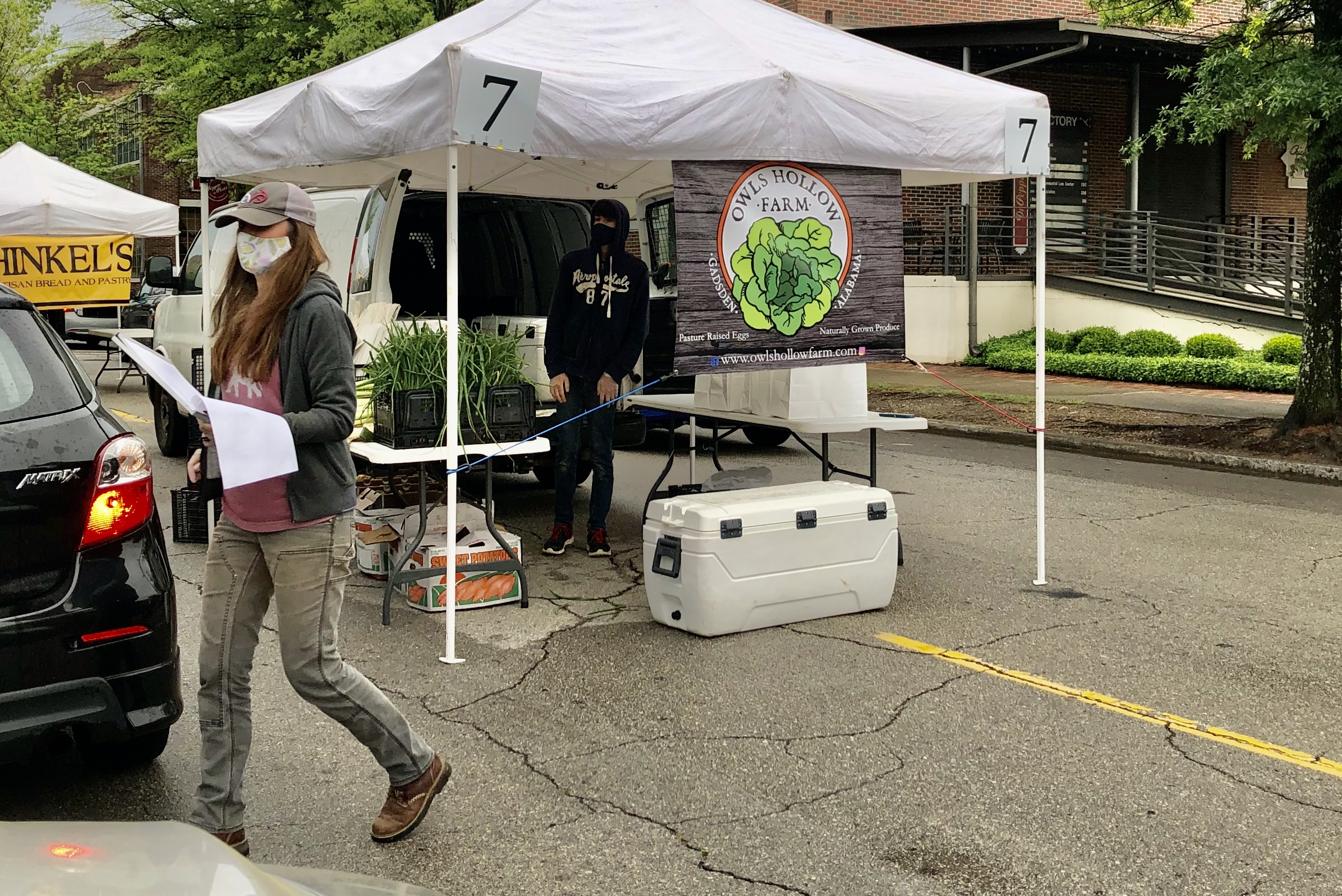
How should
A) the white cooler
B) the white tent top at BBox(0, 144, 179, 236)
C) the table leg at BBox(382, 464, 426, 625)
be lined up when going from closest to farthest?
the white cooler < the table leg at BBox(382, 464, 426, 625) < the white tent top at BBox(0, 144, 179, 236)

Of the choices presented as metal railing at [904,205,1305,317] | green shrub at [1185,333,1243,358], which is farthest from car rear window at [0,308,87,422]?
metal railing at [904,205,1305,317]

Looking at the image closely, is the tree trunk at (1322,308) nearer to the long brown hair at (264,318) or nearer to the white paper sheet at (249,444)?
the long brown hair at (264,318)

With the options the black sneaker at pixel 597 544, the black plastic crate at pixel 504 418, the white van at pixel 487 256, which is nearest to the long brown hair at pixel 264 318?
the black plastic crate at pixel 504 418

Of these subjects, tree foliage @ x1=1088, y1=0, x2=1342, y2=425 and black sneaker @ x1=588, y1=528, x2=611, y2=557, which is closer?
black sneaker @ x1=588, y1=528, x2=611, y2=557

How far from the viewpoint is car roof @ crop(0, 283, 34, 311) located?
4.10 m

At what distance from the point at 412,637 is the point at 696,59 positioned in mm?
3145

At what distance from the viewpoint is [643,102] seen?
19.6ft

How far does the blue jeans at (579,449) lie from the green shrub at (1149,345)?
1300 centimetres

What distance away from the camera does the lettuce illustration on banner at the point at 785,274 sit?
21.0ft

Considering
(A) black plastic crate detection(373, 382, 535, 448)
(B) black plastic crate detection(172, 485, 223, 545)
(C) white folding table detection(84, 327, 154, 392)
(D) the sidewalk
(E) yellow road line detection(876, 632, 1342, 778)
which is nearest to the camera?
(E) yellow road line detection(876, 632, 1342, 778)

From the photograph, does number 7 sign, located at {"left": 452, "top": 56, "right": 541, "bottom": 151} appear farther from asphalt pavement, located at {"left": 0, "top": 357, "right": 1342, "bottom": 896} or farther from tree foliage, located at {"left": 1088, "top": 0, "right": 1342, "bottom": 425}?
tree foliage, located at {"left": 1088, "top": 0, "right": 1342, "bottom": 425}

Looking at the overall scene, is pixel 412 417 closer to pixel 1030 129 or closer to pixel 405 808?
pixel 405 808

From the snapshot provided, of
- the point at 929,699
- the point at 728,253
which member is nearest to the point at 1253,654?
the point at 929,699

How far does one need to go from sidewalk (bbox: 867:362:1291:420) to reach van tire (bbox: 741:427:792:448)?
2290 mm
